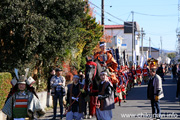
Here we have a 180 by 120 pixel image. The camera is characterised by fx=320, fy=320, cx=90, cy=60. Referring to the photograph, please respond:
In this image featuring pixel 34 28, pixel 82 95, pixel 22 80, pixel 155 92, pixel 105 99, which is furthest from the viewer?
pixel 34 28

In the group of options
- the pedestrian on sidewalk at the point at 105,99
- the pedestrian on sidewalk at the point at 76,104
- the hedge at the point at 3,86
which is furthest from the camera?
the hedge at the point at 3,86

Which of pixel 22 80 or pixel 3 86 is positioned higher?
pixel 22 80

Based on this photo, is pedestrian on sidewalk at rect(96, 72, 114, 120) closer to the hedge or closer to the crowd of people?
the crowd of people

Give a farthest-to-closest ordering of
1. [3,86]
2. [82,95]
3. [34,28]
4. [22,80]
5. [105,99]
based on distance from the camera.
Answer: [34,28] < [3,86] < [82,95] < [105,99] < [22,80]

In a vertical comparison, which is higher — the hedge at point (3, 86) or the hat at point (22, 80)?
the hat at point (22, 80)

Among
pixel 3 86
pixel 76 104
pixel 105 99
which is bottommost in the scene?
pixel 76 104

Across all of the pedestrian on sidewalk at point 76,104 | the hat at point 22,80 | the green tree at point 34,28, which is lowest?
the pedestrian on sidewalk at point 76,104

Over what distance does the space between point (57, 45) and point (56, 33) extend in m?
0.60

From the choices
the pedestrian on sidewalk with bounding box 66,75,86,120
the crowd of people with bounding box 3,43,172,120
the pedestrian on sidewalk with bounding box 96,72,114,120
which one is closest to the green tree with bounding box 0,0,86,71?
the crowd of people with bounding box 3,43,172,120

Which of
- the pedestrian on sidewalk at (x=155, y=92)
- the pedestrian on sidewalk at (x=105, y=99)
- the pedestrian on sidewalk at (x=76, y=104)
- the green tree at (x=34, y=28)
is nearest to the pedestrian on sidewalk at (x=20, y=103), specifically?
the pedestrian on sidewalk at (x=105, y=99)

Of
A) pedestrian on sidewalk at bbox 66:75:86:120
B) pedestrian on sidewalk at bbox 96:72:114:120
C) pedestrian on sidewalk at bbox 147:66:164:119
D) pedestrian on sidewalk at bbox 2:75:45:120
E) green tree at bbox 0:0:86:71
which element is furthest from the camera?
green tree at bbox 0:0:86:71

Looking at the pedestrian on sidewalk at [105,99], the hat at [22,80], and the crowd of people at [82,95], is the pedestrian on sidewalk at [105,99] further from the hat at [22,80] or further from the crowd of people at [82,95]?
the hat at [22,80]

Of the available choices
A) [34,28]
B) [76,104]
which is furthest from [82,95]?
[34,28]

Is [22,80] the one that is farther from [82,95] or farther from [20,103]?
[82,95]
